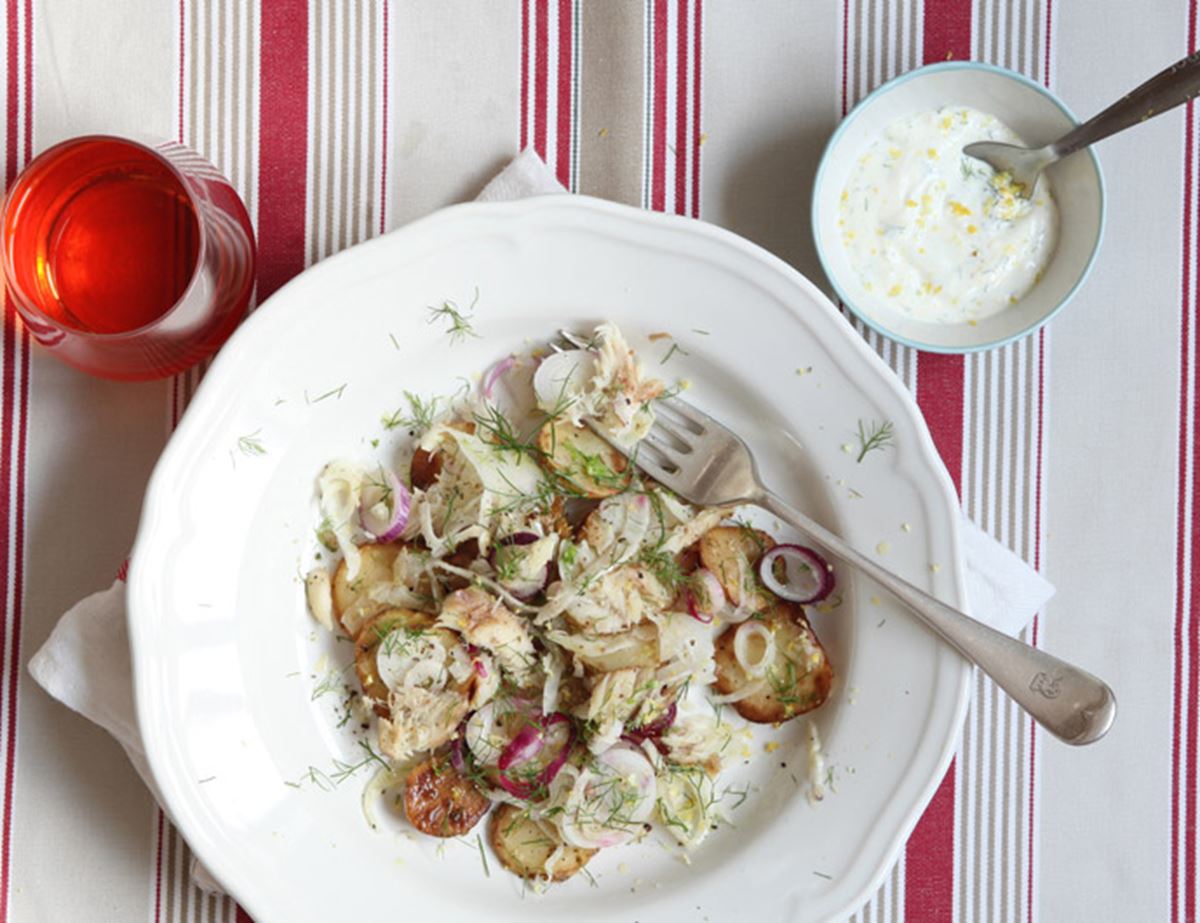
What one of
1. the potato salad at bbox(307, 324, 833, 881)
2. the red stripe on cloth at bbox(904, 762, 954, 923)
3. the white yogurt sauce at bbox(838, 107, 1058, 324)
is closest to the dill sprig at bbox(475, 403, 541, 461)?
the potato salad at bbox(307, 324, 833, 881)

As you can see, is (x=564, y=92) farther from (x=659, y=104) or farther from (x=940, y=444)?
(x=940, y=444)

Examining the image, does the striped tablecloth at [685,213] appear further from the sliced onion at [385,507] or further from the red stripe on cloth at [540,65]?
the sliced onion at [385,507]

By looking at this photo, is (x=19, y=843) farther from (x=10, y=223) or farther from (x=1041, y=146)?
(x=1041, y=146)

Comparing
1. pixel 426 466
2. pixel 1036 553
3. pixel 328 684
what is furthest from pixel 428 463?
pixel 1036 553

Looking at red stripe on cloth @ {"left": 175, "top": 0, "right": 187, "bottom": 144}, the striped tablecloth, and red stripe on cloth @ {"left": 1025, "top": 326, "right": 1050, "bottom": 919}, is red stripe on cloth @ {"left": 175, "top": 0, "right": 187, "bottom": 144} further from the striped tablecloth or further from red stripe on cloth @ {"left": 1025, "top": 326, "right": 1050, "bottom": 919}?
red stripe on cloth @ {"left": 1025, "top": 326, "right": 1050, "bottom": 919}

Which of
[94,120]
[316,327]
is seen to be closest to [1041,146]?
[316,327]

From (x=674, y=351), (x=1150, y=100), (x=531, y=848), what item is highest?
(x=1150, y=100)

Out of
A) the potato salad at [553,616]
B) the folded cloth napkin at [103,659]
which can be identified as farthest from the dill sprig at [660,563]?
the folded cloth napkin at [103,659]
